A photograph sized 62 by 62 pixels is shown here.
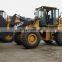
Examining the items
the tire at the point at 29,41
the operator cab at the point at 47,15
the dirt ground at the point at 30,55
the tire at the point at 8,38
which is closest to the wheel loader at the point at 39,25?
the operator cab at the point at 47,15

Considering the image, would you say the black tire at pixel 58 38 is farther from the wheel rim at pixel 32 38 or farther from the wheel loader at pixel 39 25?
the wheel rim at pixel 32 38

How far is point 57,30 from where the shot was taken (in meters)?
16.3

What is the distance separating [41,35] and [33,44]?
5.51 feet

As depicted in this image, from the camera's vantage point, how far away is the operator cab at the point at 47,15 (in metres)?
16.1

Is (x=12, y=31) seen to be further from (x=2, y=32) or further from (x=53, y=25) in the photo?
(x=53, y=25)

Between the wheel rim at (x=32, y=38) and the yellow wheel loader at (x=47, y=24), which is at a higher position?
the yellow wheel loader at (x=47, y=24)

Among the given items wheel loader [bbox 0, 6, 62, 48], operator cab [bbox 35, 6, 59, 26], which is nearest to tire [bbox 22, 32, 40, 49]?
wheel loader [bbox 0, 6, 62, 48]

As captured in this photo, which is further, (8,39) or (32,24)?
(8,39)

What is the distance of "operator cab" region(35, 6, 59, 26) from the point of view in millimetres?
16078

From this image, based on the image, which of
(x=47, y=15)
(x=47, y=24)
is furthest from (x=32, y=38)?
(x=47, y=15)

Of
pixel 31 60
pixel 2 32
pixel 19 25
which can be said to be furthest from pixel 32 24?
pixel 31 60

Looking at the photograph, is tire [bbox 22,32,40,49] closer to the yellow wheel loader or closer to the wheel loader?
the wheel loader

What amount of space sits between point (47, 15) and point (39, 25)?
89 centimetres

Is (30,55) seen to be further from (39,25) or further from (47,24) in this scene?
(47,24)
